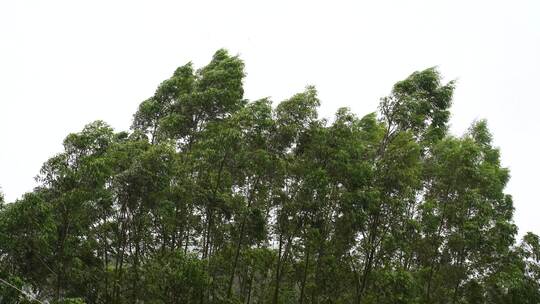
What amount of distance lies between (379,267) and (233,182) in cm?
436

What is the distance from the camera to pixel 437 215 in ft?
44.5

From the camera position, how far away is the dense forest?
10984 mm

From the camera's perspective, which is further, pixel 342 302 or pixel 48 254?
pixel 342 302

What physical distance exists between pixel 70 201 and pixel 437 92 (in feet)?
33.6

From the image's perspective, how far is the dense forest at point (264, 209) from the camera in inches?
432

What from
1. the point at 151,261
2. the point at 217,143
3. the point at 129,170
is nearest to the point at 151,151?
the point at 129,170

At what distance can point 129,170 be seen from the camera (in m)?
10.6

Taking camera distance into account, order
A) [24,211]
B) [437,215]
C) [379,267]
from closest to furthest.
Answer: [24,211], [379,267], [437,215]

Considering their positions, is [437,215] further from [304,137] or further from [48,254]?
[48,254]

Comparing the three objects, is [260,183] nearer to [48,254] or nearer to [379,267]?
[379,267]

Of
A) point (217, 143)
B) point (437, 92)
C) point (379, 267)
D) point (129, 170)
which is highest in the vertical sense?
point (437, 92)

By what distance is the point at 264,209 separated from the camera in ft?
41.9

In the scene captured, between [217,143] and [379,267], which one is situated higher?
[217,143]

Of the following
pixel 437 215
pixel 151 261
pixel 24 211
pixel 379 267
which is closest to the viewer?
pixel 24 211
